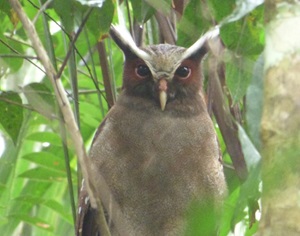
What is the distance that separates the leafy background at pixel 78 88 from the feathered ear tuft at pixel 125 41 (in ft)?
0.13

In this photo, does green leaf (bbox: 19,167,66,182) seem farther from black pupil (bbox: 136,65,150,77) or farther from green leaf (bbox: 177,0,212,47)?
green leaf (bbox: 177,0,212,47)

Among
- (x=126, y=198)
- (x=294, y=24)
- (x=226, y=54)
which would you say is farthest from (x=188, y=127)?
(x=294, y=24)

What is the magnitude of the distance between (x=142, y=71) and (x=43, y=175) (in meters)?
0.74

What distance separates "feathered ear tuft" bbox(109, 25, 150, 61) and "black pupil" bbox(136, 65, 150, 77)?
6cm

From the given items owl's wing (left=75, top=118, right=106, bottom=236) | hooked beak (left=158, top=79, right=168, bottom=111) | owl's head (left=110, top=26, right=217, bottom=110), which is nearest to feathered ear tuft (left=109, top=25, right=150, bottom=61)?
owl's head (left=110, top=26, right=217, bottom=110)

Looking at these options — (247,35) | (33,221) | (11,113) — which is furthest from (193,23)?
(33,221)

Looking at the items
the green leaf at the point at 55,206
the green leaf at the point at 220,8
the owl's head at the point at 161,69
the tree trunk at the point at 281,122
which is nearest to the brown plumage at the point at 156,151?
the owl's head at the point at 161,69

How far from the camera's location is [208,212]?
5.44 ft

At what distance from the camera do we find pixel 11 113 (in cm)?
297

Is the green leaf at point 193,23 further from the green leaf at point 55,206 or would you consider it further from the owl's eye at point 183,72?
the green leaf at point 55,206

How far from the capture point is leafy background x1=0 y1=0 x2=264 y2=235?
234cm

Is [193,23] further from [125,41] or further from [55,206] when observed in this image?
[55,206]

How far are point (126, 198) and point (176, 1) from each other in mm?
826

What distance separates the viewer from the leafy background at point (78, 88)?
2.34m
